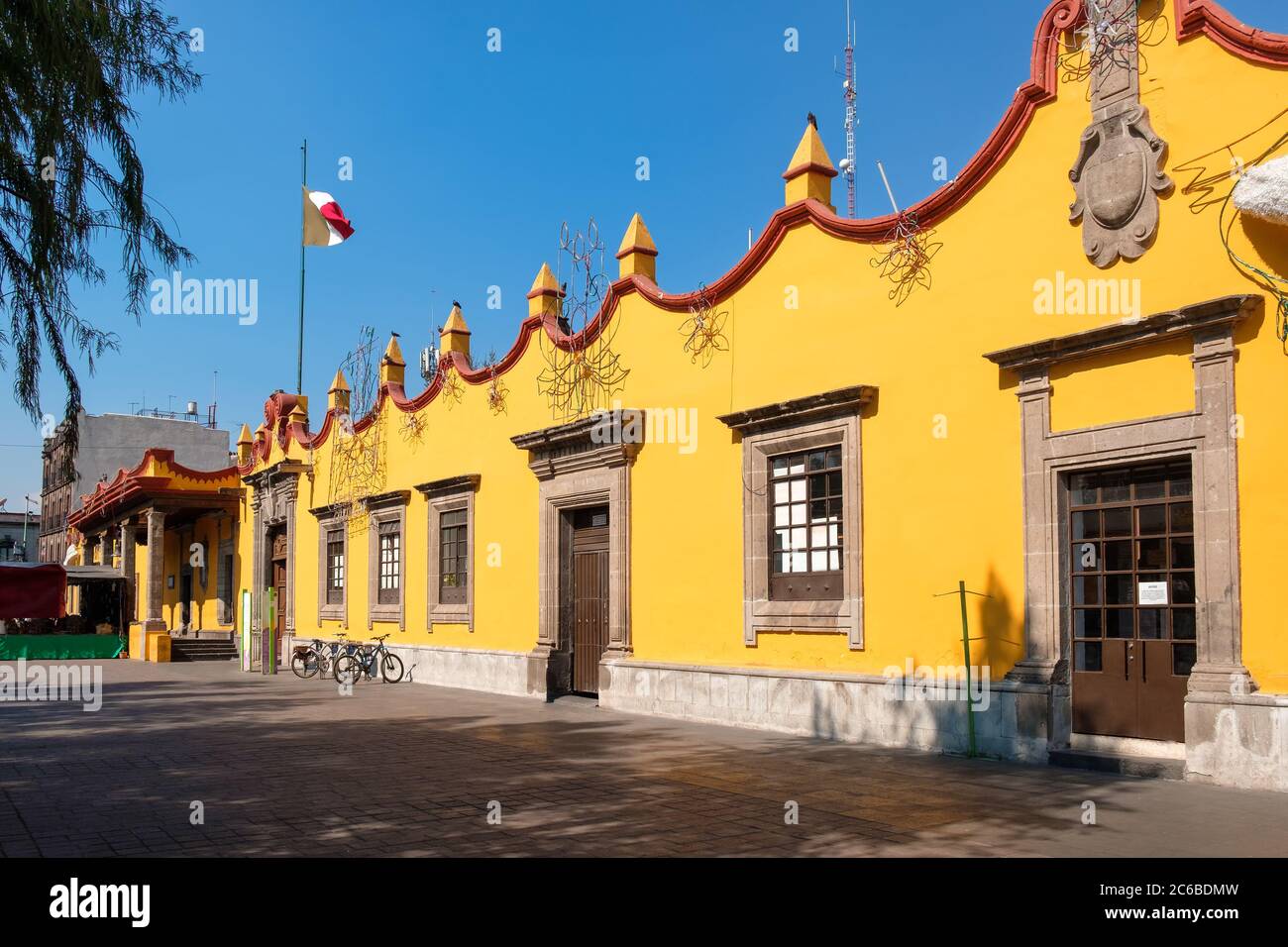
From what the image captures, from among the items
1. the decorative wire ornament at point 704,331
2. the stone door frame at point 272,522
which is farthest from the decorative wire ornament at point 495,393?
the stone door frame at point 272,522

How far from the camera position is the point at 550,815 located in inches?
296

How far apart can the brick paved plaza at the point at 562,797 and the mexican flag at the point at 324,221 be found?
15415mm

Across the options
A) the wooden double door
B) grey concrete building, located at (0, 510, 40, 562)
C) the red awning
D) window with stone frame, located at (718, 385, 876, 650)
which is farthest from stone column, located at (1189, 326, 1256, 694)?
grey concrete building, located at (0, 510, 40, 562)

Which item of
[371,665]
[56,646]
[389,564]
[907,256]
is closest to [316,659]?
[371,665]

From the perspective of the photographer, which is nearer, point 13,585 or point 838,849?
point 838,849

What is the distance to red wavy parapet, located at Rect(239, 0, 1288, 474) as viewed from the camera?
868 cm

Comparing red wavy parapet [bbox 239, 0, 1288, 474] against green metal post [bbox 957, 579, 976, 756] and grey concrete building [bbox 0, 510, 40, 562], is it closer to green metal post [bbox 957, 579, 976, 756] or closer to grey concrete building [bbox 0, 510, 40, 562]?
green metal post [bbox 957, 579, 976, 756]

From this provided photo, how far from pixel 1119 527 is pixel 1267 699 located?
1849 mm

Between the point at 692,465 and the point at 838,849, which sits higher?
the point at 692,465

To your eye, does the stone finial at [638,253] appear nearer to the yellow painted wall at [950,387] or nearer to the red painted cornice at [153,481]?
the yellow painted wall at [950,387]

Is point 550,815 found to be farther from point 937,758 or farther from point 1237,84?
point 1237,84

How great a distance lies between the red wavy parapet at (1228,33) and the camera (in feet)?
27.5

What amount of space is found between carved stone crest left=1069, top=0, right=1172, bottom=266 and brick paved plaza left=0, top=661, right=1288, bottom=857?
436 centimetres

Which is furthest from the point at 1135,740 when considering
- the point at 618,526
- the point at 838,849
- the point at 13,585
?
the point at 13,585
